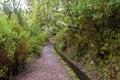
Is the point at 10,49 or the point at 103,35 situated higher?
the point at 103,35

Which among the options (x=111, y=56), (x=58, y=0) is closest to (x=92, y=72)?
(x=111, y=56)

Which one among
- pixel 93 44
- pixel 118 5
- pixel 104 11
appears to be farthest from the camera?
pixel 93 44

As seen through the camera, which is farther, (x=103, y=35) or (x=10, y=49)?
(x=103, y=35)

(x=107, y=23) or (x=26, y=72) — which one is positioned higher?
(x=107, y=23)

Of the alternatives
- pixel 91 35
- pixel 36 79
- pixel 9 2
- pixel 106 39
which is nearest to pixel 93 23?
pixel 91 35

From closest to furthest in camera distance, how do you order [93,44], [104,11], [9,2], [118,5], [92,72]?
[118,5], [104,11], [92,72], [93,44], [9,2]

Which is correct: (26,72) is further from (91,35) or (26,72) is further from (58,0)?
(58,0)

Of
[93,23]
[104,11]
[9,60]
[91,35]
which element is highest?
[104,11]

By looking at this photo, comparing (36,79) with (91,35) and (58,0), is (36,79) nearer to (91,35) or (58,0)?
(91,35)

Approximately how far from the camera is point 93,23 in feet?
34.3

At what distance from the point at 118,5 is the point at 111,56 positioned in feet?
6.80

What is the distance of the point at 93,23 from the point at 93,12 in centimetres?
96

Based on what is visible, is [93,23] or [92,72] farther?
[93,23]

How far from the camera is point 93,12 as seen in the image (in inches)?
378
